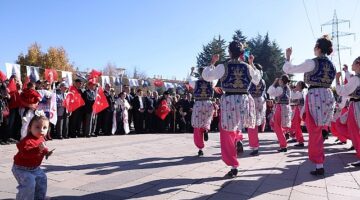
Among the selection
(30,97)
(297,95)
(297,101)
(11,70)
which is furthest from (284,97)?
(11,70)

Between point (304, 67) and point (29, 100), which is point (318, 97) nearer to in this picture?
point (304, 67)

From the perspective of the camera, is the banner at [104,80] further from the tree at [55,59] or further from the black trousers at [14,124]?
the tree at [55,59]

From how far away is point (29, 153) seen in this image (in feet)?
12.1

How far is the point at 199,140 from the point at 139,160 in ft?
4.58

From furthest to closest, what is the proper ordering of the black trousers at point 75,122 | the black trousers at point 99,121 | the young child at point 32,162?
the black trousers at point 99,121
the black trousers at point 75,122
the young child at point 32,162

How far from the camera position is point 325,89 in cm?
590

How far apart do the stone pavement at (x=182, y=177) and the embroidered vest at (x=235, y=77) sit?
51.8 inches

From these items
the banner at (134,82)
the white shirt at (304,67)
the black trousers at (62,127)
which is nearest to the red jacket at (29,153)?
the white shirt at (304,67)

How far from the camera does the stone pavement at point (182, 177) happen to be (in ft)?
14.4

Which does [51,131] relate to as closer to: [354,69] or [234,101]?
[234,101]

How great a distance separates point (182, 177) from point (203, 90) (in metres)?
2.76

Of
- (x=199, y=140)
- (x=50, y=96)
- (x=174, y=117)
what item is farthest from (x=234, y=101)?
(x=174, y=117)

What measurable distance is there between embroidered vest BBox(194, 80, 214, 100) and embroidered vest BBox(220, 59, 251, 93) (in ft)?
6.49

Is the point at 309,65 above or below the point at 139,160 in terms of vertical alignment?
above
